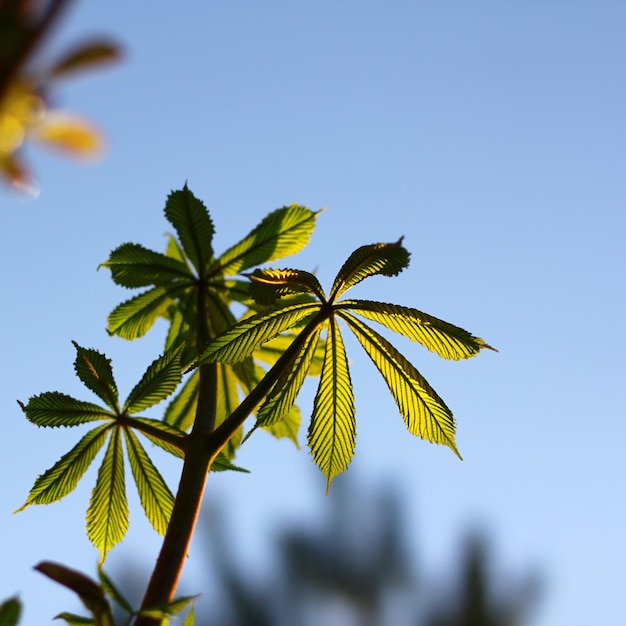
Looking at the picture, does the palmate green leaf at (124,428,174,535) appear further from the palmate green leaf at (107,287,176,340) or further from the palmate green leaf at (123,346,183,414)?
the palmate green leaf at (107,287,176,340)

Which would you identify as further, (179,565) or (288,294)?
(288,294)

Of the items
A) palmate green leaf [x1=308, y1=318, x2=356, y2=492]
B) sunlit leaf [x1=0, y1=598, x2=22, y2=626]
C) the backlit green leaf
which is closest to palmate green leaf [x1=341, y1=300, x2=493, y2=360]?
palmate green leaf [x1=308, y1=318, x2=356, y2=492]

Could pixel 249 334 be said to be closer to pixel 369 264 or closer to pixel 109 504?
pixel 369 264

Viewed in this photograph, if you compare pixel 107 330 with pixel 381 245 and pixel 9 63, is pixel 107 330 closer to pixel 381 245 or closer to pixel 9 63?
pixel 381 245

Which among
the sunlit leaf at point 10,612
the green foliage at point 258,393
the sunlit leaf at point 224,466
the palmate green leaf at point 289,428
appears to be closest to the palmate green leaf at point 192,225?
the green foliage at point 258,393

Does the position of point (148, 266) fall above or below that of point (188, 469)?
above

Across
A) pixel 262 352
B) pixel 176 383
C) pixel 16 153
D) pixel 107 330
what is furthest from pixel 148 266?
pixel 16 153

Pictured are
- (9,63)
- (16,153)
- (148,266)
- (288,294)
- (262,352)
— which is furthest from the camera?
(262,352)
